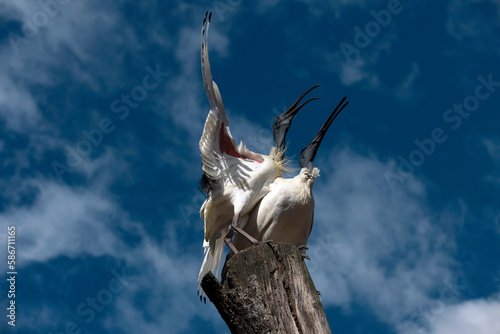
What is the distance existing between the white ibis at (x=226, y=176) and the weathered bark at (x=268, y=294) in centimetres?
232

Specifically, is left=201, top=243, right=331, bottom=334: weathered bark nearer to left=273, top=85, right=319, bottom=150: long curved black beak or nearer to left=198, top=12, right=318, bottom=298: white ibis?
left=198, top=12, right=318, bottom=298: white ibis

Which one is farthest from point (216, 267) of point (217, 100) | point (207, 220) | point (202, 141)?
point (217, 100)

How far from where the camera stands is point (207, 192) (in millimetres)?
7727

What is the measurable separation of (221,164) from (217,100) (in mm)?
1093

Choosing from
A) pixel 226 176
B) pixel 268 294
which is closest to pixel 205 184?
pixel 226 176

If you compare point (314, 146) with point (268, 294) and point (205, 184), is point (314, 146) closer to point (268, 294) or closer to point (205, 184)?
point (205, 184)

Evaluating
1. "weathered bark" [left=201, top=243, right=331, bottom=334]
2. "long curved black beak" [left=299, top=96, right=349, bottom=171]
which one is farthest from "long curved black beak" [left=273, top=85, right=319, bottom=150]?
"weathered bark" [left=201, top=243, right=331, bottom=334]

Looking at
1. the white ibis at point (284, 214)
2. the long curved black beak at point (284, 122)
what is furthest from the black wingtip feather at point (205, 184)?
the long curved black beak at point (284, 122)

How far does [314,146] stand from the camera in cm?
870

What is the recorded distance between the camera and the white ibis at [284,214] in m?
7.71

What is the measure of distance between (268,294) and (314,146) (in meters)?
4.52

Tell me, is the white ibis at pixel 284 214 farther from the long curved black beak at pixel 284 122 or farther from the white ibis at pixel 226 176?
the long curved black beak at pixel 284 122

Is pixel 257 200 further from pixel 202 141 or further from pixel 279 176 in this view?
pixel 202 141

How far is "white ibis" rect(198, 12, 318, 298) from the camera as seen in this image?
745 centimetres
